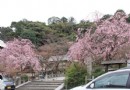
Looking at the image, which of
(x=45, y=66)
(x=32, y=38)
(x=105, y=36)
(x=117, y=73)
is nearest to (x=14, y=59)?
(x=45, y=66)

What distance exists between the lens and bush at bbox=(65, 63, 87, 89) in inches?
939

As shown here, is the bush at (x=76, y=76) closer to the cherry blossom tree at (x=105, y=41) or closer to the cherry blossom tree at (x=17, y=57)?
the cherry blossom tree at (x=105, y=41)

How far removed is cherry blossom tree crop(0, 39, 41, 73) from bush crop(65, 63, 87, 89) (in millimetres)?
12054

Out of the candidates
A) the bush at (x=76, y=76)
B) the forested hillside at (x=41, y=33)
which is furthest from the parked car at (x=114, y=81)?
the forested hillside at (x=41, y=33)

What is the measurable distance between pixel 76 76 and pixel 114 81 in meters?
14.4

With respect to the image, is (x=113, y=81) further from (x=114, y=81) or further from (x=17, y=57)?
(x=17, y=57)

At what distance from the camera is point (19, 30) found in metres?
64.6

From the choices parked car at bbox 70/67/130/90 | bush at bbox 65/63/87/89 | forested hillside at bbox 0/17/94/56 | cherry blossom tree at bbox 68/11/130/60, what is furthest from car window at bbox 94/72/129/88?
forested hillside at bbox 0/17/94/56

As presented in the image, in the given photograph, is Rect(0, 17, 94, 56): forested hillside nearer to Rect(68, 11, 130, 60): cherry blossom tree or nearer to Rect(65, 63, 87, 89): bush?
Rect(68, 11, 130, 60): cherry blossom tree

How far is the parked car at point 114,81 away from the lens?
954 cm

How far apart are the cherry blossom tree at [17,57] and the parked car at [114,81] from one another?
1012 inches

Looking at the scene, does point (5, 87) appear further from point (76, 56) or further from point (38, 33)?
point (38, 33)

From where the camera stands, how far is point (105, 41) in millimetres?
24719

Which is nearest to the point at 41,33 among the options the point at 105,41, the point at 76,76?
the point at 105,41
